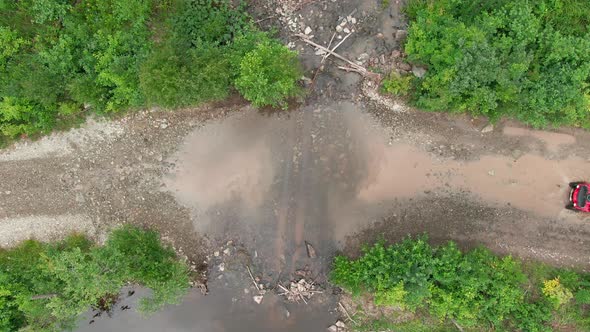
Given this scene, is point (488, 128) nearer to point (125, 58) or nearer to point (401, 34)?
point (401, 34)

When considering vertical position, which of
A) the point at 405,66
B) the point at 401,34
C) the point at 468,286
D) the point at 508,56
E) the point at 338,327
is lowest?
the point at 338,327

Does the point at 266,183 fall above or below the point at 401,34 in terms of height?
below

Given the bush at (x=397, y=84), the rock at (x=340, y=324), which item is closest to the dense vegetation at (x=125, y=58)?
the bush at (x=397, y=84)

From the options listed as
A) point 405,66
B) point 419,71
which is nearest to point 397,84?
point 405,66

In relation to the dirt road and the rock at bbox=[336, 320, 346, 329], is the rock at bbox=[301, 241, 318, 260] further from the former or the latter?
the rock at bbox=[336, 320, 346, 329]

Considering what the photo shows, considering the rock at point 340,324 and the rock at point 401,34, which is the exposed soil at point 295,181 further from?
the rock at point 340,324

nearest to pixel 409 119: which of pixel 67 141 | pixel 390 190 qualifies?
pixel 390 190

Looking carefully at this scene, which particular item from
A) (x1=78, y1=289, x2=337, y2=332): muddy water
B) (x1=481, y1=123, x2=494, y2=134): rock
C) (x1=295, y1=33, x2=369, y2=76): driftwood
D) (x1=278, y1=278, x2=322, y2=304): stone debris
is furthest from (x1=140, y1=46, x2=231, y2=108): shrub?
(x1=481, y1=123, x2=494, y2=134): rock
